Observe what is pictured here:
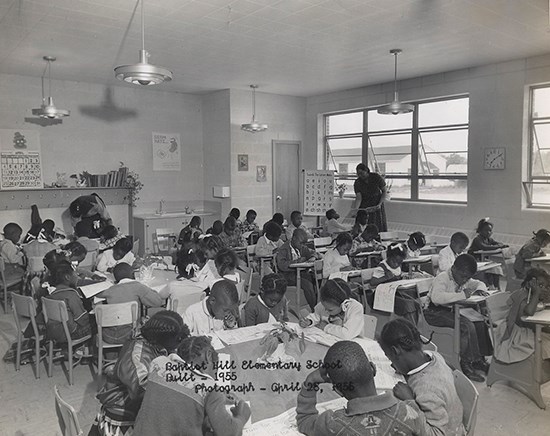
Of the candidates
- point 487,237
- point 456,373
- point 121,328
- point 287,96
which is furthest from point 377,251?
point 287,96

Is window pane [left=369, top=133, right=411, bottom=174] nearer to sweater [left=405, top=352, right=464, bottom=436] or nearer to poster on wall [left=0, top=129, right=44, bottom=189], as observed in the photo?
poster on wall [left=0, top=129, right=44, bottom=189]

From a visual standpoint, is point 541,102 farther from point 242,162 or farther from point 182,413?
point 182,413

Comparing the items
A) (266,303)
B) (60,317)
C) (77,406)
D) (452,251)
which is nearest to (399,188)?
(452,251)

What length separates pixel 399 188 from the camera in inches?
397

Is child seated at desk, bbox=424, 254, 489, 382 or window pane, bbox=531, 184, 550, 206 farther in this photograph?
window pane, bbox=531, 184, 550, 206

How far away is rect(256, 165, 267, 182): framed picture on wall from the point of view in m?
11.2

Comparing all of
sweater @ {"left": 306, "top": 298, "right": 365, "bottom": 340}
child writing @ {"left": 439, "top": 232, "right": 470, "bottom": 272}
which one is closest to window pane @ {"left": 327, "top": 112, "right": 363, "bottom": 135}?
child writing @ {"left": 439, "top": 232, "right": 470, "bottom": 272}

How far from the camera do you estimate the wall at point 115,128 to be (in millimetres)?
8969

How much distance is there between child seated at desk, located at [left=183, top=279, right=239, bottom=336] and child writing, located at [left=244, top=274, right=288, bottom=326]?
0.65 ft

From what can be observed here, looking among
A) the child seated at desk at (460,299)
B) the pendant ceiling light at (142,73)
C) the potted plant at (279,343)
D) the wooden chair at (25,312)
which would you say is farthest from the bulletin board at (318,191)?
the potted plant at (279,343)

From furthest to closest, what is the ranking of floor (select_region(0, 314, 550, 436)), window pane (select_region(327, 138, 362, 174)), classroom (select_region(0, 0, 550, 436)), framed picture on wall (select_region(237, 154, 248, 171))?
window pane (select_region(327, 138, 362, 174)) < framed picture on wall (select_region(237, 154, 248, 171)) < floor (select_region(0, 314, 550, 436)) < classroom (select_region(0, 0, 550, 436))

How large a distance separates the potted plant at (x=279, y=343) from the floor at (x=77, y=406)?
5.36ft

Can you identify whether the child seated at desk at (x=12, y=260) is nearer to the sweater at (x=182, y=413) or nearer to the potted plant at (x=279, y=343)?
the potted plant at (x=279, y=343)

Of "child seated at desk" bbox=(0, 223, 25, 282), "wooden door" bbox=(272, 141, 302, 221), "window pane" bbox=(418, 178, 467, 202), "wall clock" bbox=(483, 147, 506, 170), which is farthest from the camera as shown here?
"wooden door" bbox=(272, 141, 302, 221)
